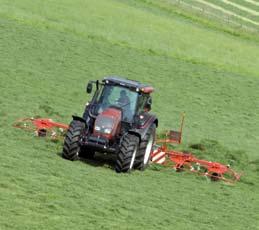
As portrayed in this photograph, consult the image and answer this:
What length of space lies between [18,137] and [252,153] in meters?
6.94

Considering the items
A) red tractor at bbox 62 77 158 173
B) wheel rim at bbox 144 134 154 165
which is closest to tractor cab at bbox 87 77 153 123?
red tractor at bbox 62 77 158 173

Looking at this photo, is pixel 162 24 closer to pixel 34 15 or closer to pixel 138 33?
pixel 138 33

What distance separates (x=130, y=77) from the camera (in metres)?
26.2

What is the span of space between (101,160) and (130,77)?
1032 centimetres

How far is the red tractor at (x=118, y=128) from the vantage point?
14664mm

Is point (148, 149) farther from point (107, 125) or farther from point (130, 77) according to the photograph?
point (130, 77)

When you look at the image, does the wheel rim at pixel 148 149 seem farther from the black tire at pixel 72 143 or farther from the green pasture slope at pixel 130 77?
the black tire at pixel 72 143

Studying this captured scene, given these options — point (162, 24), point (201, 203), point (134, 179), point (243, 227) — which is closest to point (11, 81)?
point (134, 179)

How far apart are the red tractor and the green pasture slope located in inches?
16.1

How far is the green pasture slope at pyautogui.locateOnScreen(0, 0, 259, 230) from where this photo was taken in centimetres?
1140

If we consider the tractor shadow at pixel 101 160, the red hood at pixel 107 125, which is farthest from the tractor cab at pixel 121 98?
the tractor shadow at pixel 101 160

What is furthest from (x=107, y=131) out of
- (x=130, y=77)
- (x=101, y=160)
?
(x=130, y=77)

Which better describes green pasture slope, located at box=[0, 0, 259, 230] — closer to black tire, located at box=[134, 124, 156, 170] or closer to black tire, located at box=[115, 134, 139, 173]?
black tire, located at box=[134, 124, 156, 170]

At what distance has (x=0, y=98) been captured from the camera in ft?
64.6
